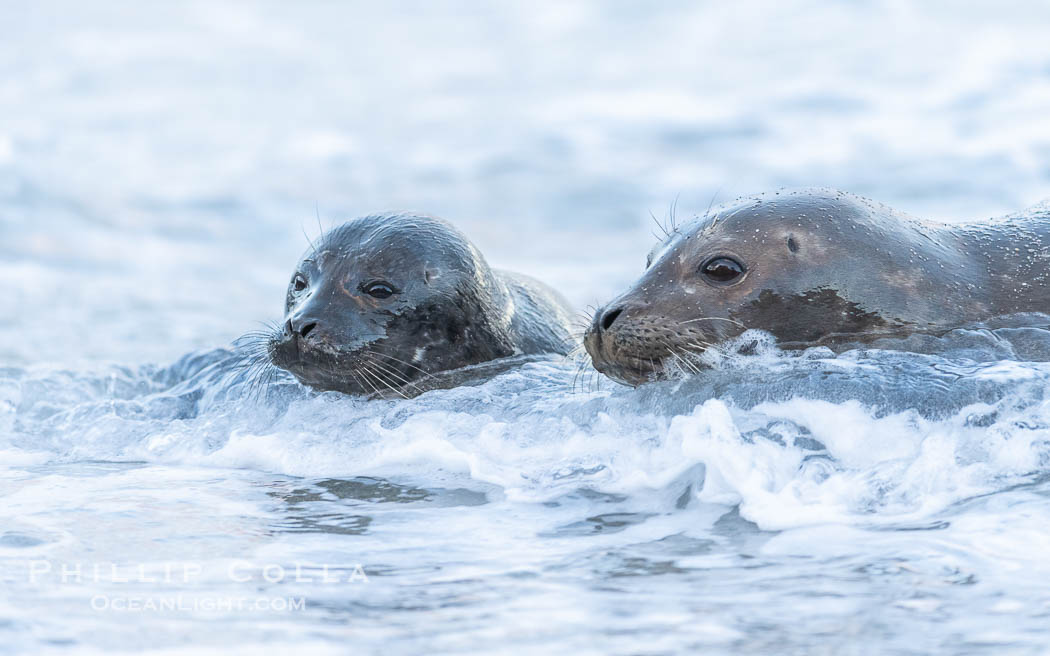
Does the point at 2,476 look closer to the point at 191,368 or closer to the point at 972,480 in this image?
the point at 191,368

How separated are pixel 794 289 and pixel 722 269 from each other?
29 centimetres

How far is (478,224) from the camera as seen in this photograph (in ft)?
55.4

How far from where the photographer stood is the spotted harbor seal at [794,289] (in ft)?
18.4

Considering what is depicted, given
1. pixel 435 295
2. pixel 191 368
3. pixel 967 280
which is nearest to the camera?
pixel 967 280

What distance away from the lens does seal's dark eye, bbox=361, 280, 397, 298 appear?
6.70 m

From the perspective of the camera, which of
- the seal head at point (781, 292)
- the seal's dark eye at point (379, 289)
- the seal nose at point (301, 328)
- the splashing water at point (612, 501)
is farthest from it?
the seal's dark eye at point (379, 289)

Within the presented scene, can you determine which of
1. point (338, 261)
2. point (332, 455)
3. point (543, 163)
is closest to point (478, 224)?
point (543, 163)

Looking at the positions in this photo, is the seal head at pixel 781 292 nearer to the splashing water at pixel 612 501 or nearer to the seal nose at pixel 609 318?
the seal nose at pixel 609 318

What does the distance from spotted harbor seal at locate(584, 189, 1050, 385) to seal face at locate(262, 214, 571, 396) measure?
1.29m

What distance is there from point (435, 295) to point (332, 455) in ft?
4.07

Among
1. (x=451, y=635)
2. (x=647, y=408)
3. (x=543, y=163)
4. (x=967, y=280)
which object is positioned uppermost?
(x=543, y=163)

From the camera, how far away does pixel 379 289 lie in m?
6.71

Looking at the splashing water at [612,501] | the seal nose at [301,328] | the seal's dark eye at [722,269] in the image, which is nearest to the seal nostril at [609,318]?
the splashing water at [612,501]

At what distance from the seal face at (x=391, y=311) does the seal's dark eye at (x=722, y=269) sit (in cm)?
158
